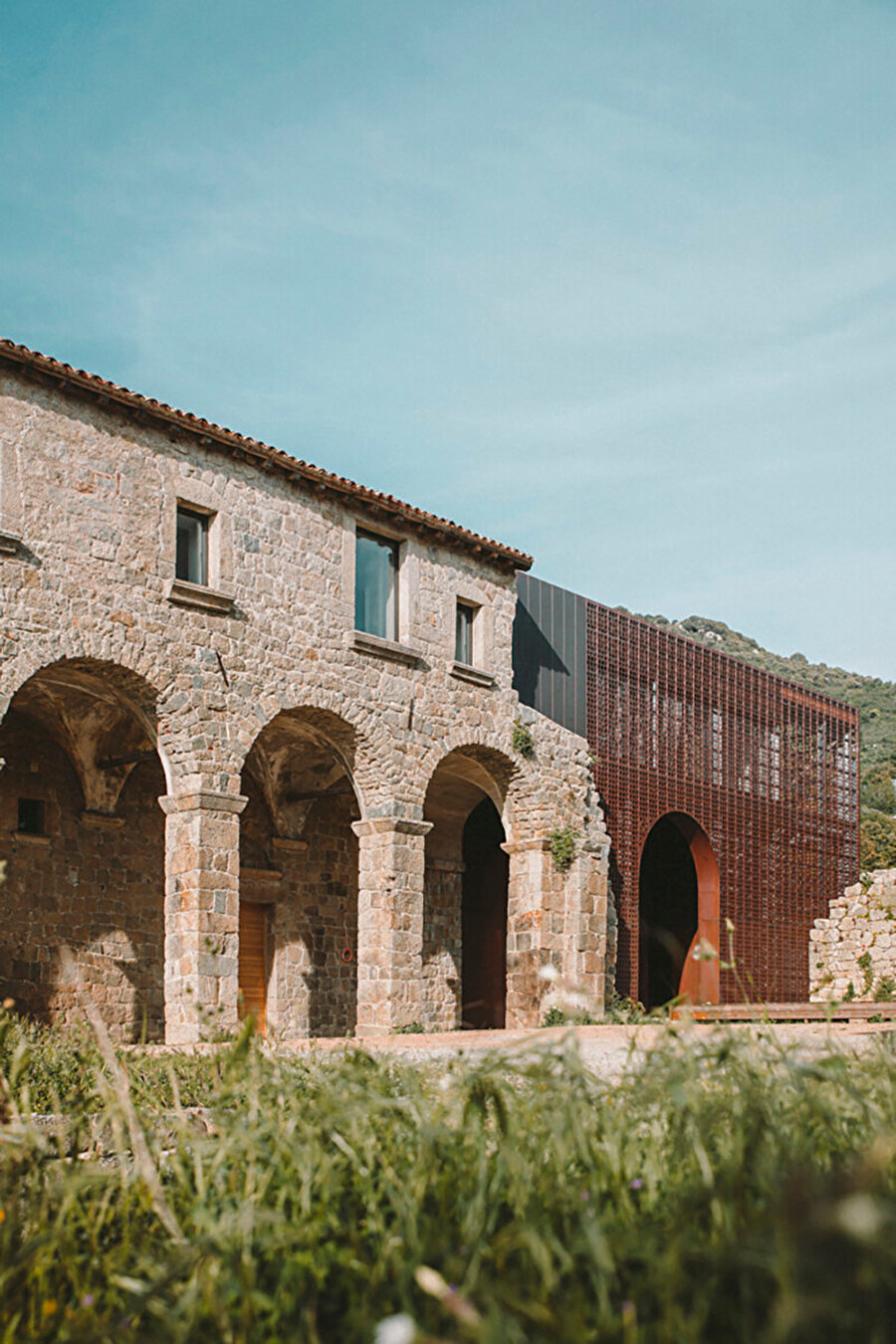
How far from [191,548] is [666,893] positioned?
36.6 ft

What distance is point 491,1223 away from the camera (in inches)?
101

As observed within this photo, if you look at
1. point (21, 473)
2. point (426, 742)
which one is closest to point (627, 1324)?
point (21, 473)

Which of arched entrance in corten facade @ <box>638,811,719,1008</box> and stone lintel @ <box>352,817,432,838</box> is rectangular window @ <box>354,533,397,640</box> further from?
Result: arched entrance in corten facade @ <box>638,811,719,1008</box>

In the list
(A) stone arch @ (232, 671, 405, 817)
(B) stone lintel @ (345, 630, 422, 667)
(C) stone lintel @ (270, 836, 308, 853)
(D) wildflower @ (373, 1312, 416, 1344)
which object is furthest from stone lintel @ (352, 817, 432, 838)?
(D) wildflower @ (373, 1312, 416, 1344)

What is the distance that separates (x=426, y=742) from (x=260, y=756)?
297 cm

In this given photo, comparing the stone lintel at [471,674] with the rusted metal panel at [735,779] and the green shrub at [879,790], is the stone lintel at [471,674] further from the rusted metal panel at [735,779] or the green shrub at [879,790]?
the green shrub at [879,790]

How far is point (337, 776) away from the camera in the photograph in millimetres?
17453

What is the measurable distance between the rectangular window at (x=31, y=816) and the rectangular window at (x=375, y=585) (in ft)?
14.3

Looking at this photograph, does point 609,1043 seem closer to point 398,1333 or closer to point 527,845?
point 398,1333

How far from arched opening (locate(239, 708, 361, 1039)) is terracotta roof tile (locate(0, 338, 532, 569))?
3358 millimetres

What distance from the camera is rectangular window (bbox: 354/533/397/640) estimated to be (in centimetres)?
1504

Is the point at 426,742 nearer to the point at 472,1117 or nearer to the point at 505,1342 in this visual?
the point at 472,1117

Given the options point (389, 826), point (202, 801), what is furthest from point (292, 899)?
point (202, 801)

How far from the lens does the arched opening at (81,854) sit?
47.1 feet
